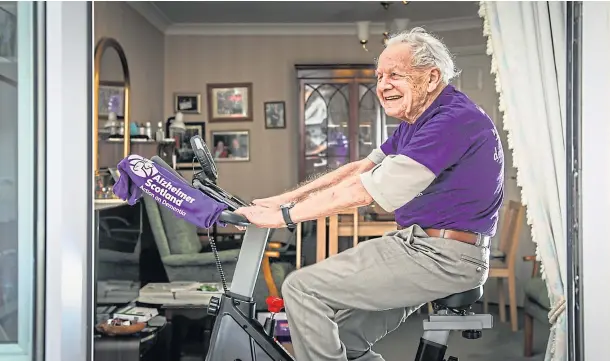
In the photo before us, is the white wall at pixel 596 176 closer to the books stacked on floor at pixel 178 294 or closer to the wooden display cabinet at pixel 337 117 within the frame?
the books stacked on floor at pixel 178 294

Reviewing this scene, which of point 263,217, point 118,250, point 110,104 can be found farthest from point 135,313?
point 263,217

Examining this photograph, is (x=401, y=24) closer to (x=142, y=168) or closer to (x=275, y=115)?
(x=275, y=115)

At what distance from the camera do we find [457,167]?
2.25 meters

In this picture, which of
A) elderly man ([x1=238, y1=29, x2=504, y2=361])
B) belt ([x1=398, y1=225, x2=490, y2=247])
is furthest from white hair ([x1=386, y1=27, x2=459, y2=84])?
belt ([x1=398, y1=225, x2=490, y2=247])

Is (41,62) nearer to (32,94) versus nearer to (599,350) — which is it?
(32,94)

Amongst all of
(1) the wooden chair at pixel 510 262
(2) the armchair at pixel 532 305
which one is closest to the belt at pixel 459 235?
(2) the armchair at pixel 532 305

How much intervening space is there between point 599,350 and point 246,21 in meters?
4.66

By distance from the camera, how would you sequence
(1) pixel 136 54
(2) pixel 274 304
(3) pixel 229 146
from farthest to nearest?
(3) pixel 229 146 < (1) pixel 136 54 < (2) pixel 274 304

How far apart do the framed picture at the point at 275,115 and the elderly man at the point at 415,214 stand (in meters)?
4.44

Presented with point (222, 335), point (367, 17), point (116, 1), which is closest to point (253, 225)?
point (222, 335)

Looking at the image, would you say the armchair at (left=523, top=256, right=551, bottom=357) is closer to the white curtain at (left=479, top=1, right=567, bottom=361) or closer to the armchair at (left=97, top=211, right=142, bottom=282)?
the white curtain at (left=479, top=1, right=567, bottom=361)

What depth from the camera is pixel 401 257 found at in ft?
7.43

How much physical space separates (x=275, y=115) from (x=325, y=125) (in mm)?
719

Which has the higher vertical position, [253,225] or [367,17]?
[367,17]
